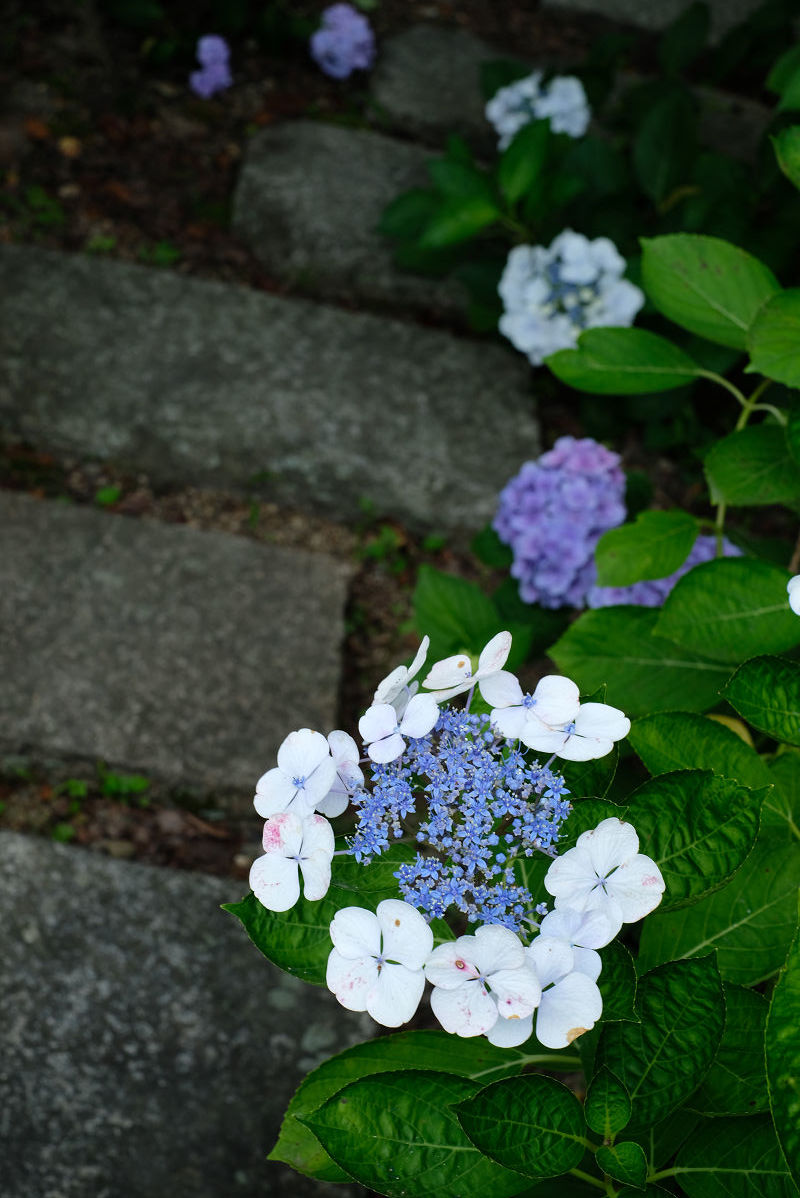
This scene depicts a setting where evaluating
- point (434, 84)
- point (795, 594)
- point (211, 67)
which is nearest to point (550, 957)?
point (795, 594)

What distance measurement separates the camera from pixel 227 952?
1.36m

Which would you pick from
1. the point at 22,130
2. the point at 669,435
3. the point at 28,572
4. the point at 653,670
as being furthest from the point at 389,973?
the point at 22,130

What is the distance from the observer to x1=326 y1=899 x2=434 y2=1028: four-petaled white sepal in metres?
0.64

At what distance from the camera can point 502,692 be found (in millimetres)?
735

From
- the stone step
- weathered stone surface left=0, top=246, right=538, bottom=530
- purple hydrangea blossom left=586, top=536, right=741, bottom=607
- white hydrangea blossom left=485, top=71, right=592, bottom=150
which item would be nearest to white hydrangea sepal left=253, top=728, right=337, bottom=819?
purple hydrangea blossom left=586, top=536, right=741, bottom=607

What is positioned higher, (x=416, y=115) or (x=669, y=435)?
(x=416, y=115)

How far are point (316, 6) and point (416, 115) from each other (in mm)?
563

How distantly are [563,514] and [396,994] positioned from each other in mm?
969

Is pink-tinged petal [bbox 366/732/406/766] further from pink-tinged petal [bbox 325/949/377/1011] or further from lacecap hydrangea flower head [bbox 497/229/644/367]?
lacecap hydrangea flower head [bbox 497/229/644/367]

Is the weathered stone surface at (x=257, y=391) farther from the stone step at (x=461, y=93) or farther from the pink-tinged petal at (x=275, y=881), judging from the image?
the pink-tinged petal at (x=275, y=881)

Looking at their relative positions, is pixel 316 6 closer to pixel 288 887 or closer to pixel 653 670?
pixel 653 670

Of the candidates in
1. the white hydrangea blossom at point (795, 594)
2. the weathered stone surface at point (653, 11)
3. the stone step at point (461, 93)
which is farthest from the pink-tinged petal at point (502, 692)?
the weathered stone surface at point (653, 11)

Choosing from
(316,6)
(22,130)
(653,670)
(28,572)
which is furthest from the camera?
(316,6)

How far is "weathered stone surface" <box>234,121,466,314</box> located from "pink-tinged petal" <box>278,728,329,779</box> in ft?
5.70
